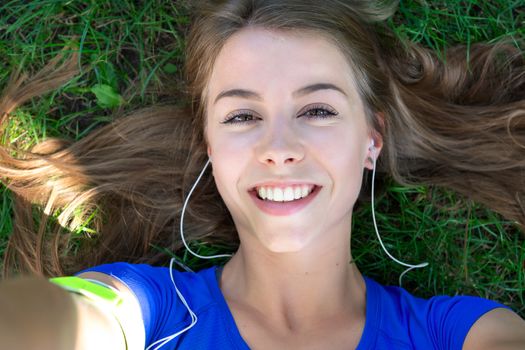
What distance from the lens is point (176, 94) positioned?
361cm

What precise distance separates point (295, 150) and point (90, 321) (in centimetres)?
103

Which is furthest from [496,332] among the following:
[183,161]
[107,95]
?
[107,95]

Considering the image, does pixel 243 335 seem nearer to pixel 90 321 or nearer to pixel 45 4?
pixel 90 321

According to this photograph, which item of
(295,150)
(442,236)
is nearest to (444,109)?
(442,236)

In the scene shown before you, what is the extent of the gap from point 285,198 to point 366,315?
776 millimetres

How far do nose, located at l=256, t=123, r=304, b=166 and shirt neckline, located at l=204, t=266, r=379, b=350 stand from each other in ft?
2.74

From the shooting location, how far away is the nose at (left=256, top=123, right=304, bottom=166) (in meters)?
2.59

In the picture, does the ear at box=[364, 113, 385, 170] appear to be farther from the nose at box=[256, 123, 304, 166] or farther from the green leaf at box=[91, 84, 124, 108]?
the green leaf at box=[91, 84, 124, 108]

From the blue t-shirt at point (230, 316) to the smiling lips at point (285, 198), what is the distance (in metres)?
0.64

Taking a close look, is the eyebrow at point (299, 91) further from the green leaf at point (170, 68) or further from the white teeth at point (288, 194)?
the green leaf at point (170, 68)

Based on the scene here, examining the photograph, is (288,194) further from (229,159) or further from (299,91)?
(299,91)

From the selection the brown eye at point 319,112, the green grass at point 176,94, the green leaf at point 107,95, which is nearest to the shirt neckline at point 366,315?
the green grass at point 176,94

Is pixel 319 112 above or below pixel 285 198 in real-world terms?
above

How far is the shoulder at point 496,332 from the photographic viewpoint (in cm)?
267
